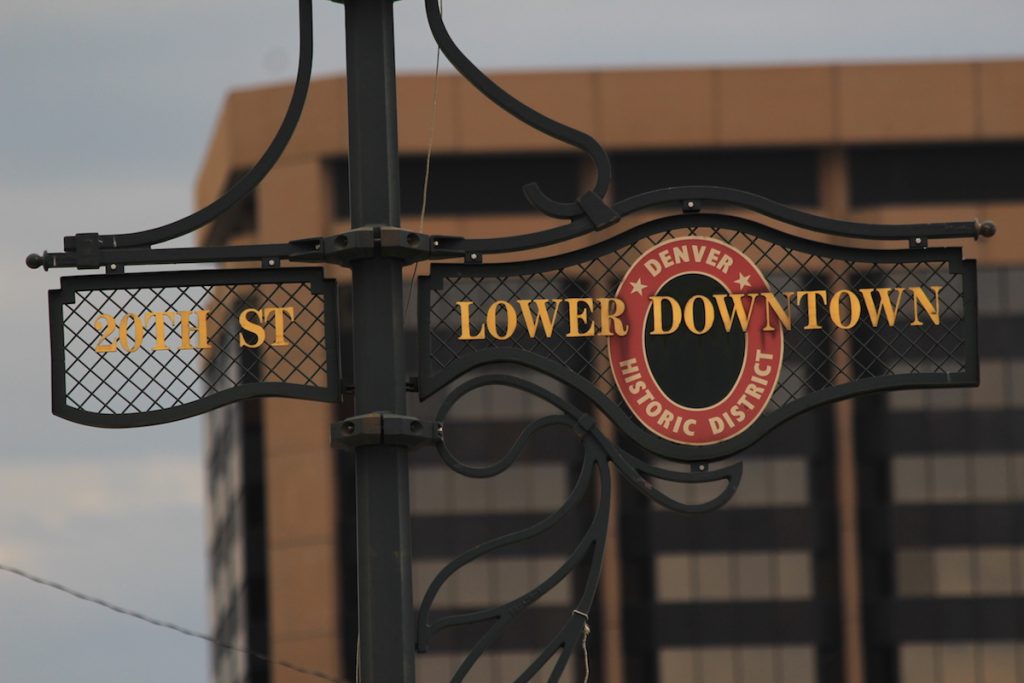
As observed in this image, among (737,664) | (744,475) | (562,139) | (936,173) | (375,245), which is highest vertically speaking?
(936,173)

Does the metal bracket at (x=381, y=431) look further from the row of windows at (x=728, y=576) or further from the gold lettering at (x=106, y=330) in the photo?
the row of windows at (x=728, y=576)

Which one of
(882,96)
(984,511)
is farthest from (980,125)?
(984,511)

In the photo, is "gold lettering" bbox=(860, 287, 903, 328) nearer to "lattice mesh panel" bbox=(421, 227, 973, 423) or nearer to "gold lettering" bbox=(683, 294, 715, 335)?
"lattice mesh panel" bbox=(421, 227, 973, 423)

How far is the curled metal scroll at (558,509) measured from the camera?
8.05 metres

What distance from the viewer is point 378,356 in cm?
823

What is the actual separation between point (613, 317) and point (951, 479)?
61.7 m

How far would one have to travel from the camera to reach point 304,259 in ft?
27.3

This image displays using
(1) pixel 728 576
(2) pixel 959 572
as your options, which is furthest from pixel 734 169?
(2) pixel 959 572

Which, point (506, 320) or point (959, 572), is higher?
point (506, 320)

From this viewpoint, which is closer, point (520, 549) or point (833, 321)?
point (833, 321)

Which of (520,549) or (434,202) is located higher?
Answer: (434,202)

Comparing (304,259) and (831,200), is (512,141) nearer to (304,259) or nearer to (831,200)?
(831,200)

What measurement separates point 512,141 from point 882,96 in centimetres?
1133

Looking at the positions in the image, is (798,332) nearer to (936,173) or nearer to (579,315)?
(579,315)
